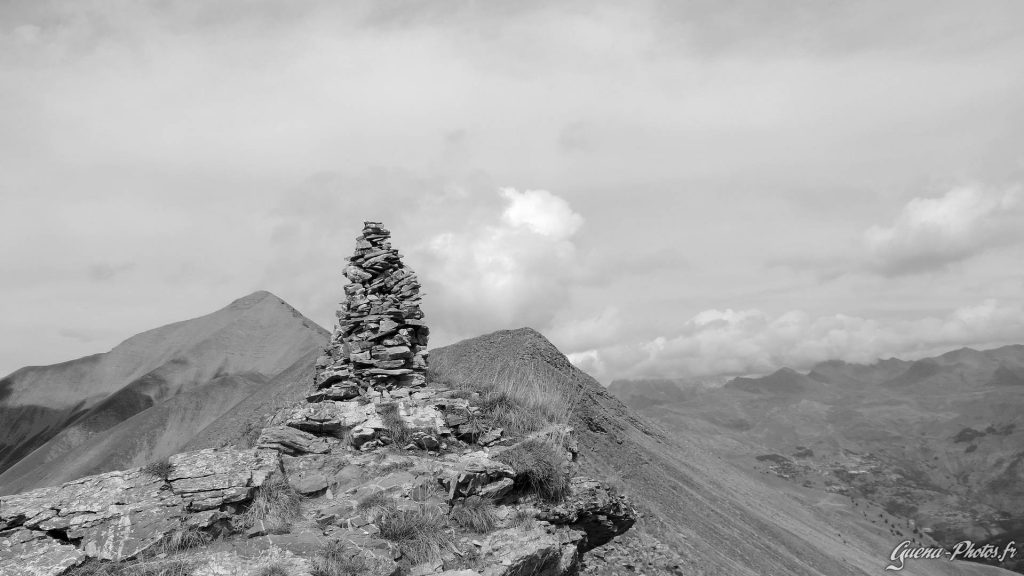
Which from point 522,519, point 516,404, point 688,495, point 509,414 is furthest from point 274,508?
point 688,495

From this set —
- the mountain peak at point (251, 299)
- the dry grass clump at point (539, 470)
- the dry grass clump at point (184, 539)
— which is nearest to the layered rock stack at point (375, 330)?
the dry grass clump at point (539, 470)

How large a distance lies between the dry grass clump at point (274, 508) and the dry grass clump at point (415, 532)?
4.15 ft

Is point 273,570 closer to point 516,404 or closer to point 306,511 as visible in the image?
point 306,511

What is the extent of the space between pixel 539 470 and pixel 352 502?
3174 millimetres

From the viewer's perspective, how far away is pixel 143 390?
106688 mm

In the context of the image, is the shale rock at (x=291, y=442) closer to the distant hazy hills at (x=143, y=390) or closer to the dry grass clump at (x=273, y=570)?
the dry grass clump at (x=273, y=570)

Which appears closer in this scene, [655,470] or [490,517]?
[490,517]

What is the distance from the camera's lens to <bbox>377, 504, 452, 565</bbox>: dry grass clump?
8055 millimetres

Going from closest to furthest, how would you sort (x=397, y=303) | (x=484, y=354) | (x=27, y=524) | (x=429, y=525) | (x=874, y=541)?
(x=27, y=524) < (x=429, y=525) < (x=397, y=303) < (x=484, y=354) < (x=874, y=541)

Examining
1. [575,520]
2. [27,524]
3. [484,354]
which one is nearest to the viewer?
[27,524]

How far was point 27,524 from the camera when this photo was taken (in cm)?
726

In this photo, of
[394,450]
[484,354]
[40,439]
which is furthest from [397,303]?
[40,439]

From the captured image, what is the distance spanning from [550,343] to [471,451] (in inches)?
1473

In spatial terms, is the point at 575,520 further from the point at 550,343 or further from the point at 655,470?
the point at 550,343
